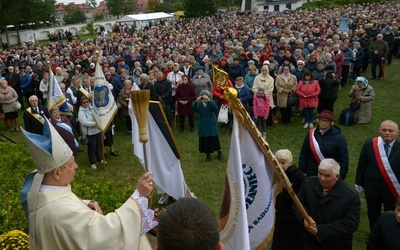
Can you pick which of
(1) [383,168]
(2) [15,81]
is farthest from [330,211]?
(2) [15,81]

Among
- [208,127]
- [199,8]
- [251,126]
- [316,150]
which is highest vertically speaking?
[199,8]

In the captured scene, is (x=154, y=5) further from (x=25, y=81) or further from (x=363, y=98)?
(x=363, y=98)

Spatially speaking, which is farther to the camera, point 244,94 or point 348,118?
point 348,118

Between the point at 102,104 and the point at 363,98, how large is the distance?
270 inches

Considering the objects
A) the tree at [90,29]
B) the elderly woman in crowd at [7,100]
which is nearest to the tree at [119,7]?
the tree at [90,29]

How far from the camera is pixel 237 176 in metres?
4.03

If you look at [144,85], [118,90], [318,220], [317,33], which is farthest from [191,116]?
[317,33]

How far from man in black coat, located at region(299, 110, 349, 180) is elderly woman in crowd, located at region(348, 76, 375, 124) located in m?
5.49

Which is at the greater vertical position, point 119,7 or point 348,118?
point 119,7

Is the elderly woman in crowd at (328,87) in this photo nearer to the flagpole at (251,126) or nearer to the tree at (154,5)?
the flagpole at (251,126)

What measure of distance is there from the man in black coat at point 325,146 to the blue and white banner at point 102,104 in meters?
4.95

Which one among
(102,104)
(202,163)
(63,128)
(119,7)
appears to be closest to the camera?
(63,128)

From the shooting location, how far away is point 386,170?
534cm

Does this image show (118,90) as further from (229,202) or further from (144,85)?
(229,202)
